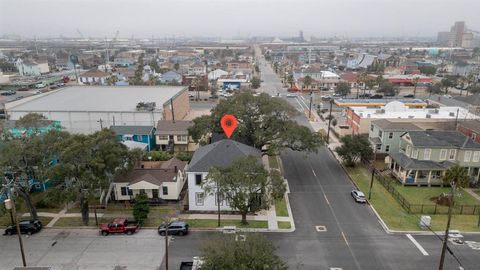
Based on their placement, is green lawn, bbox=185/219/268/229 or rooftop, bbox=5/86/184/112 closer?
green lawn, bbox=185/219/268/229

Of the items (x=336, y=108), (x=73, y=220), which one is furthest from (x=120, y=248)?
(x=336, y=108)

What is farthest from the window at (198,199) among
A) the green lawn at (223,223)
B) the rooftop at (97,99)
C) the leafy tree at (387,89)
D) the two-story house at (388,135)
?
the leafy tree at (387,89)

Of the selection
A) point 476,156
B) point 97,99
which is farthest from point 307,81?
point 476,156

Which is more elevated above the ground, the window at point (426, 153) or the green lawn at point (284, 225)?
the window at point (426, 153)

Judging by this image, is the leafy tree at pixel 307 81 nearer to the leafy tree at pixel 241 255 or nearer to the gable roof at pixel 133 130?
the gable roof at pixel 133 130

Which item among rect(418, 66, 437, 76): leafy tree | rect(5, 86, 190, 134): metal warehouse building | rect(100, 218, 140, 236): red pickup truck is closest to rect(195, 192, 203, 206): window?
rect(100, 218, 140, 236): red pickup truck

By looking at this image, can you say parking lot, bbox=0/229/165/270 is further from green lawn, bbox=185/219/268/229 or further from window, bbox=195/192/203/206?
window, bbox=195/192/203/206

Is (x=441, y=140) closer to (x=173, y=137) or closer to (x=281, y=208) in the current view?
(x=281, y=208)
